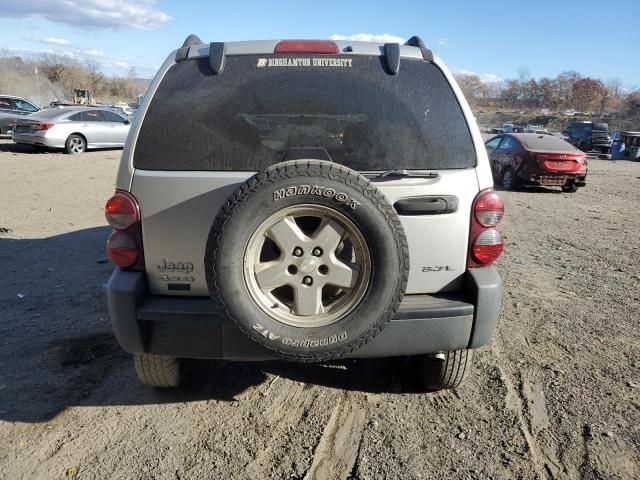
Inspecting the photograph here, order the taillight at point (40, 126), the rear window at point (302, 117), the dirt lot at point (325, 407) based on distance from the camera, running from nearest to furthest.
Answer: the dirt lot at point (325, 407) → the rear window at point (302, 117) → the taillight at point (40, 126)

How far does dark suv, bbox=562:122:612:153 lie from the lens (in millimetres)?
29516

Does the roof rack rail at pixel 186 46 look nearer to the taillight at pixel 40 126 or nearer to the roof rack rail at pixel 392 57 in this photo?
the roof rack rail at pixel 392 57

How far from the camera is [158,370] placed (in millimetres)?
3188

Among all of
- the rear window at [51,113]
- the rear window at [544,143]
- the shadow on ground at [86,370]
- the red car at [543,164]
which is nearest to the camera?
the shadow on ground at [86,370]

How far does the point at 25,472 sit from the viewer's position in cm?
263

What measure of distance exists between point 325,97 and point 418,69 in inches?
22.7

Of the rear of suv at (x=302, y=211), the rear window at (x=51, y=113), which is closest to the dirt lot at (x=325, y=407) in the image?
the rear of suv at (x=302, y=211)

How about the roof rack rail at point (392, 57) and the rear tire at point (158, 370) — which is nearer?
the roof rack rail at point (392, 57)

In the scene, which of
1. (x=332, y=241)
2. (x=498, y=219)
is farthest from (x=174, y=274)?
(x=498, y=219)

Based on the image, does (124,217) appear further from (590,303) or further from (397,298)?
(590,303)

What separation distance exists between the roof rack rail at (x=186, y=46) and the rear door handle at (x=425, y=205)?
1.54 meters

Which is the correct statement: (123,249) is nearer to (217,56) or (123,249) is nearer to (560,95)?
(217,56)

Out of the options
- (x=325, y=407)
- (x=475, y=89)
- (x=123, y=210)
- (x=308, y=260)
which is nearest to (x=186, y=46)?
(x=123, y=210)

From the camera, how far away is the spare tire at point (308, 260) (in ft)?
8.04
